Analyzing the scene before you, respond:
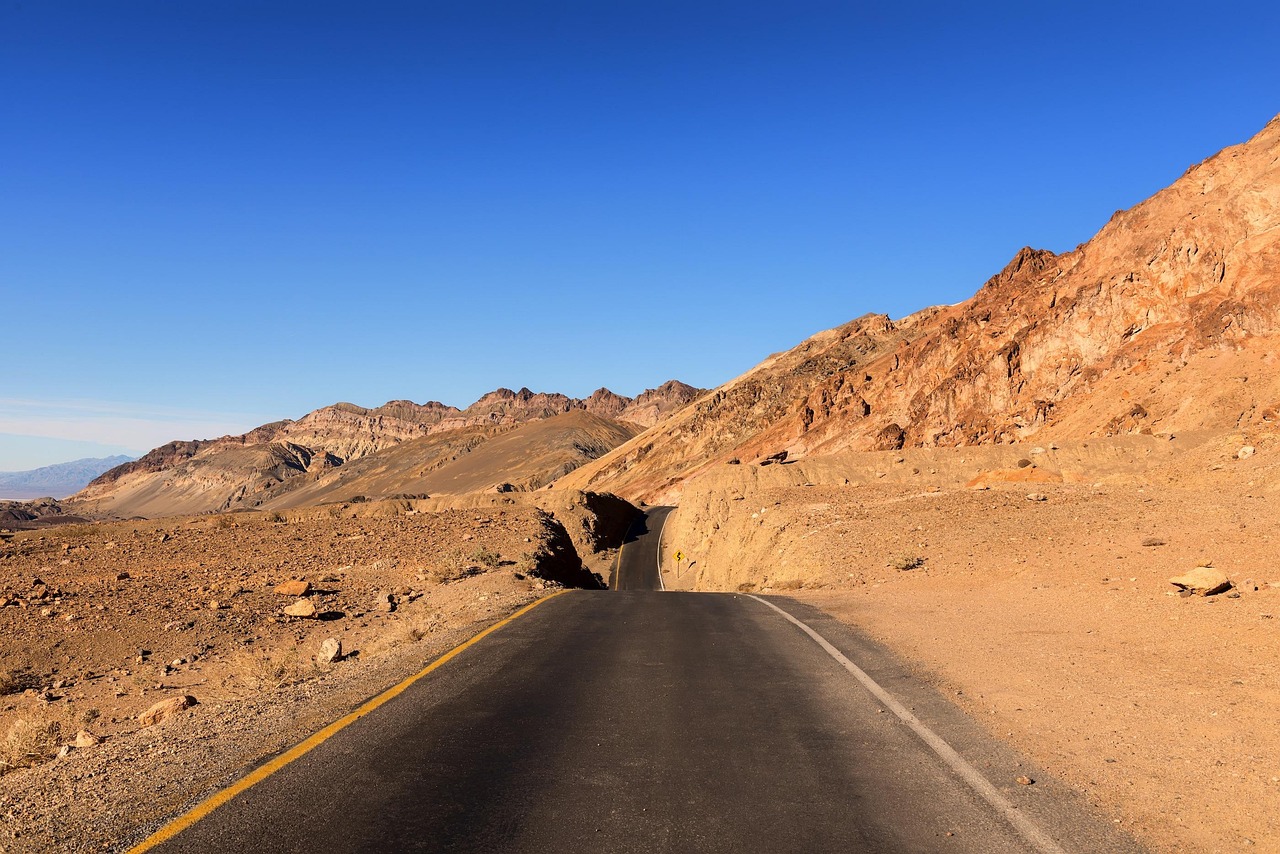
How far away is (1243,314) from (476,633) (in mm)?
51995

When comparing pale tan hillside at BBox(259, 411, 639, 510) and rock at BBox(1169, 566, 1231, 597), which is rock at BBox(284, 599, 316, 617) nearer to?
rock at BBox(1169, 566, 1231, 597)

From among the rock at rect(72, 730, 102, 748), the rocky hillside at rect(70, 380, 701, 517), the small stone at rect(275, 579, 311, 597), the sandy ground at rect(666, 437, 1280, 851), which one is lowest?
the rock at rect(72, 730, 102, 748)

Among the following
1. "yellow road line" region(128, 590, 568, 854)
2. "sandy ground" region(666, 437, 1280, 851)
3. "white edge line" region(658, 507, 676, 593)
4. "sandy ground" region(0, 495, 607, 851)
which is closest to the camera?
"yellow road line" region(128, 590, 568, 854)

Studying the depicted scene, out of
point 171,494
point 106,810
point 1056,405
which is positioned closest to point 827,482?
point 1056,405

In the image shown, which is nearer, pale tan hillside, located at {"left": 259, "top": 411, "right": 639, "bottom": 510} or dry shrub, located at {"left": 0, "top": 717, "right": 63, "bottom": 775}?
dry shrub, located at {"left": 0, "top": 717, "right": 63, "bottom": 775}

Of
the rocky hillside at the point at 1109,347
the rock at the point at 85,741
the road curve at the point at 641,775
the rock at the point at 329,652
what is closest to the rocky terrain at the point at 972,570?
the rocky hillside at the point at 1109,347

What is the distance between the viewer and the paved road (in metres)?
45.2

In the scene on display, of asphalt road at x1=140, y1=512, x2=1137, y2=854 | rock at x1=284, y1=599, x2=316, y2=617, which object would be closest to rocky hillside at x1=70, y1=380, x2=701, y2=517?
rock at x1=284, y1=599, x2=316, y2=617

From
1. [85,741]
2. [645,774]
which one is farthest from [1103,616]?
[85,741]

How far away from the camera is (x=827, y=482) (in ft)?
160

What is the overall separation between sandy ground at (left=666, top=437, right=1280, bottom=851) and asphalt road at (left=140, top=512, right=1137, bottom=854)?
0.70m

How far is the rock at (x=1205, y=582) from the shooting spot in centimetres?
1184

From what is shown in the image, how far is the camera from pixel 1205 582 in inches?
469

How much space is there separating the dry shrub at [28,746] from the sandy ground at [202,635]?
0.07 ft
